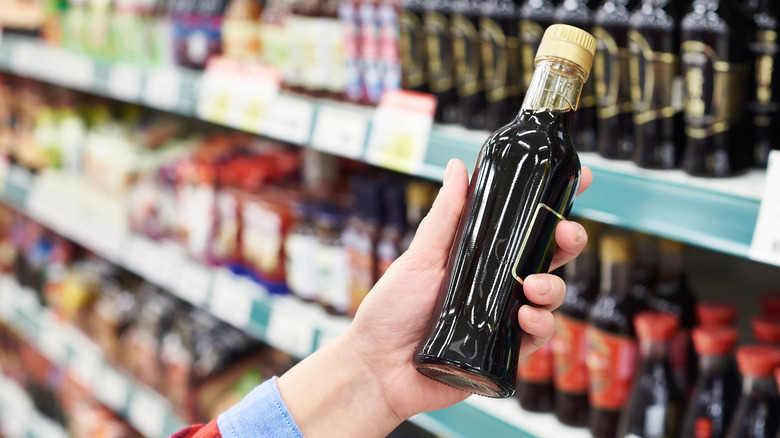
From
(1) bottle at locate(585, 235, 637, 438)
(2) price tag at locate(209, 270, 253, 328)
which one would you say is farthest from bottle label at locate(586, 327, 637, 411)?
(2) price tag at locate(209, 270, 253, 328)

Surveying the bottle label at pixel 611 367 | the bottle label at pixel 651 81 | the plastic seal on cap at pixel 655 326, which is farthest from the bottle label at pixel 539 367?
the bottle label at pixel 651 81

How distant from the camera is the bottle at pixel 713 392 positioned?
1.06 meters

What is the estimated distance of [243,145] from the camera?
7.41 feet

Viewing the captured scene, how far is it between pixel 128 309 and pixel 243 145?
705mm

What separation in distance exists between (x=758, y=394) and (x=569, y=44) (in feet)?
1.92

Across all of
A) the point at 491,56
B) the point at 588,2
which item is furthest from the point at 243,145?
the point at 588,2

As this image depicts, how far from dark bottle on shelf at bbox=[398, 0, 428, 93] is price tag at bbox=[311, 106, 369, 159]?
0.14 metres

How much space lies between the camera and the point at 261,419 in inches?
38.8

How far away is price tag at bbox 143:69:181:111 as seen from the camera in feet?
6.05

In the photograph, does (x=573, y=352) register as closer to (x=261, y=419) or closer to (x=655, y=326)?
(x=655, y=326)

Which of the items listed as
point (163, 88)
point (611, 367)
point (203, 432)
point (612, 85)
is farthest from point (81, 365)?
point (612, 85)

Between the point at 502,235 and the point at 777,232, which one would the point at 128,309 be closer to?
the point at 502,235

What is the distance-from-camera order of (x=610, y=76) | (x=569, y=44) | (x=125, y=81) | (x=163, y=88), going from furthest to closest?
(x=125, y=81) → (x=163, y=88) → (x=610, y=76) → (x=569, y=44)

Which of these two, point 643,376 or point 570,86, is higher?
point 570,86
